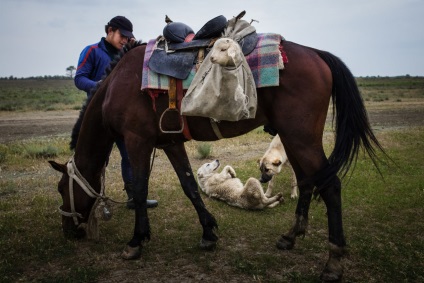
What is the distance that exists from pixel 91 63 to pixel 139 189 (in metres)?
2.29

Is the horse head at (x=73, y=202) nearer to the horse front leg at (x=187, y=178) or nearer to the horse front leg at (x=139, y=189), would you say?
the horse front leg at (x=139, y=189)

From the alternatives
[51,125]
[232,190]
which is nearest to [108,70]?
[232,190]

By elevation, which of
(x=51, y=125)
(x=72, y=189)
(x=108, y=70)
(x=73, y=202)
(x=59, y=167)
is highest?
(x=108, y=70)

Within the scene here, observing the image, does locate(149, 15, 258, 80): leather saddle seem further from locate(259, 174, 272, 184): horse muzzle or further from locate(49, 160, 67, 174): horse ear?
locate(259, 174, 272, 184): horse muzzle

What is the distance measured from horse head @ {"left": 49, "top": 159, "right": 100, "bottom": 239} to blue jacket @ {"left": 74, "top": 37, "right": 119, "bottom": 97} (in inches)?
51.3

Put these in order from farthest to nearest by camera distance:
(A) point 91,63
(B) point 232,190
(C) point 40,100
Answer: (C) point 40,100 → (B) point 232,190 → (A) point 91,63

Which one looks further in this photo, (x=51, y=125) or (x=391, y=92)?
(x=391, y=92)

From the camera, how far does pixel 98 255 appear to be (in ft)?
13.5

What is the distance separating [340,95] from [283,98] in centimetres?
70

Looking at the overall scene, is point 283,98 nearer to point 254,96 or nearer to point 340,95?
point 254,96

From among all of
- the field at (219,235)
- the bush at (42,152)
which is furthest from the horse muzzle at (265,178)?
the bush at (42,152)

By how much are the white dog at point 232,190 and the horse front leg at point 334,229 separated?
A: 210 centimetres

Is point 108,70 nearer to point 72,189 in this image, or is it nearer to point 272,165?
point 72,189

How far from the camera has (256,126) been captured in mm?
3682
